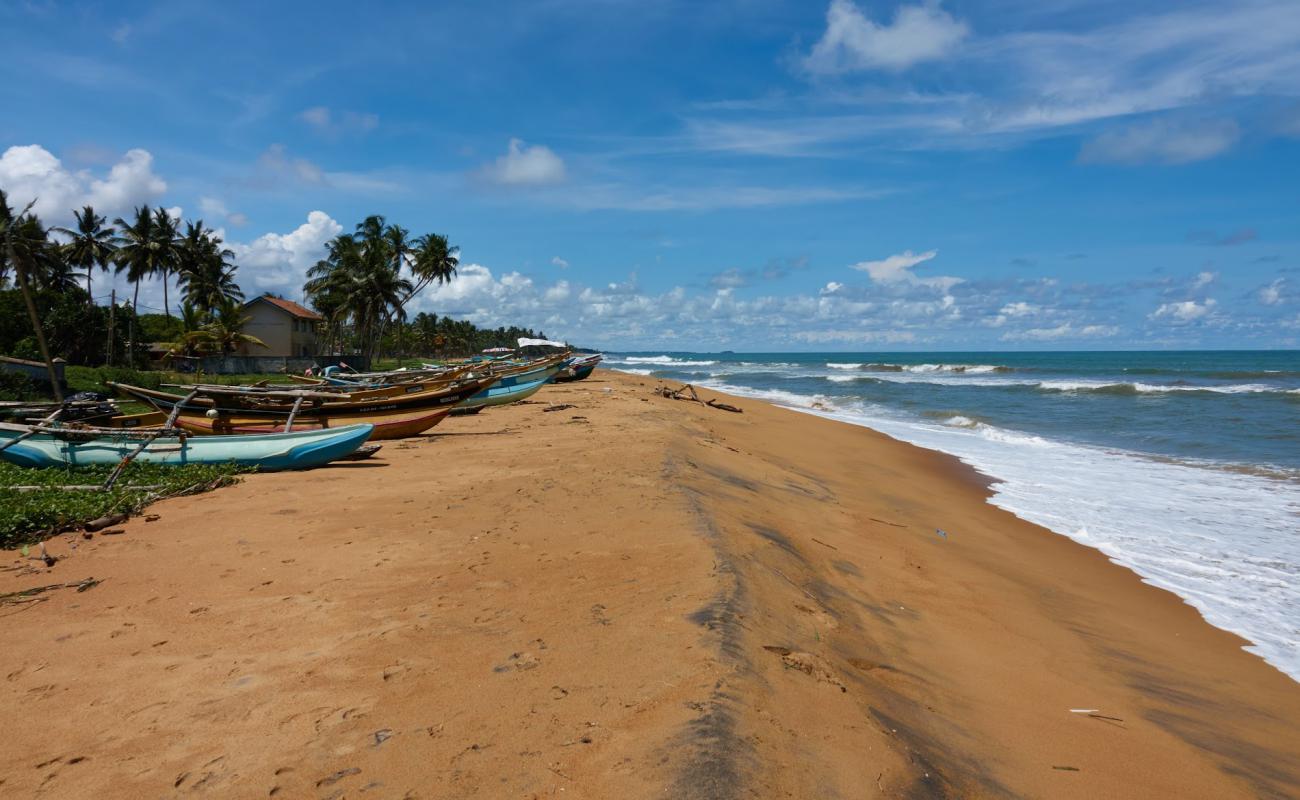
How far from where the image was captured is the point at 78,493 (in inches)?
314

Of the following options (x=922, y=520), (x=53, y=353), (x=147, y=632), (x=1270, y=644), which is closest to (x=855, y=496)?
(x=922, y=520)

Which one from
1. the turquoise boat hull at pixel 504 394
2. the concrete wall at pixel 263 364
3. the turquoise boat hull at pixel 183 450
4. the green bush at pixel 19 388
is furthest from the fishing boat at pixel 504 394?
the concrete wall at pixel 263 364

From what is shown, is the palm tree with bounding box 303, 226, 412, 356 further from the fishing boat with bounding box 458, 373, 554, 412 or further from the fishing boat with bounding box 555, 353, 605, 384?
the fishing boat with bounding box 458, 373, 554, 412

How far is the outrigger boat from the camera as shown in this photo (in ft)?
40.9

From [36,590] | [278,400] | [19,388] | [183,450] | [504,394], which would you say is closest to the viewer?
[36,590]

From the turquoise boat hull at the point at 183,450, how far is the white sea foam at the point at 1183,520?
28.8ft

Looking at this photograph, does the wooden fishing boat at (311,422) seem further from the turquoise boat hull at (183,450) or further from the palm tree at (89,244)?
the palm tree at (89,244)

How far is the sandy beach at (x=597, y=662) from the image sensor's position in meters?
3.13

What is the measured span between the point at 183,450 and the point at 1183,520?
533 inches

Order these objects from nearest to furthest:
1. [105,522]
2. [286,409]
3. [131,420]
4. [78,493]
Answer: [105,522] → [78,493] → [131,420] → [286,409]

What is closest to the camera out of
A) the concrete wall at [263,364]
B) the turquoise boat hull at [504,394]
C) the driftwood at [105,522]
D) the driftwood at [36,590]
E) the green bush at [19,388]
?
the driftwood at [36,590]

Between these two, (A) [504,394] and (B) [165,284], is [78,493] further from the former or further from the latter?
(B) [165,284]

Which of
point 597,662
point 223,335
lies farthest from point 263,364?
point 597,662

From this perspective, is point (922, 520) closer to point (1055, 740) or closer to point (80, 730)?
point (1055, 740)
